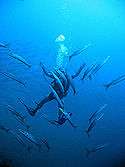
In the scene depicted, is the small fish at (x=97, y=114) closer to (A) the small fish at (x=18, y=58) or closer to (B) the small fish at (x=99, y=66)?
(B) the small fish at (x=99, y=66)

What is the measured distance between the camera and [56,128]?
6.01 ft

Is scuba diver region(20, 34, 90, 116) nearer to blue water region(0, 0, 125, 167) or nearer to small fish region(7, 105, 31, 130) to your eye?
blue water region(0, 0, 125, 167)

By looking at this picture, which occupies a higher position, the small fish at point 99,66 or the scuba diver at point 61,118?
the small fish at point 99,66

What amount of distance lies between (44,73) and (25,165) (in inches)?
23.6

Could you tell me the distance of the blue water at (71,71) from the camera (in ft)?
5.73

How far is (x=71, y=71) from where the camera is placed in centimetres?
177

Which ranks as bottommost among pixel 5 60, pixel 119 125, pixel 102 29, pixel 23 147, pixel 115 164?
pixel 115 164

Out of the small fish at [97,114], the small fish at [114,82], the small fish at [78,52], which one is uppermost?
the small fish at [78,52]

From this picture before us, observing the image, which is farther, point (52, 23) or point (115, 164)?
point (115, 164)

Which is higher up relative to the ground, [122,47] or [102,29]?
[102,29]

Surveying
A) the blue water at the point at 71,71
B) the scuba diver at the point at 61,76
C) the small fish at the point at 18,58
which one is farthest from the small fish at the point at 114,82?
the small fish at the point at 18,58

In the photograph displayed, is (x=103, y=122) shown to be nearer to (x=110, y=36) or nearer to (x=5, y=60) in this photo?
(x=110, y=36)

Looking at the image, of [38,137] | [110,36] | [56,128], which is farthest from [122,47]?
[38,137]

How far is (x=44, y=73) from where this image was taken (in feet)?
5.80
